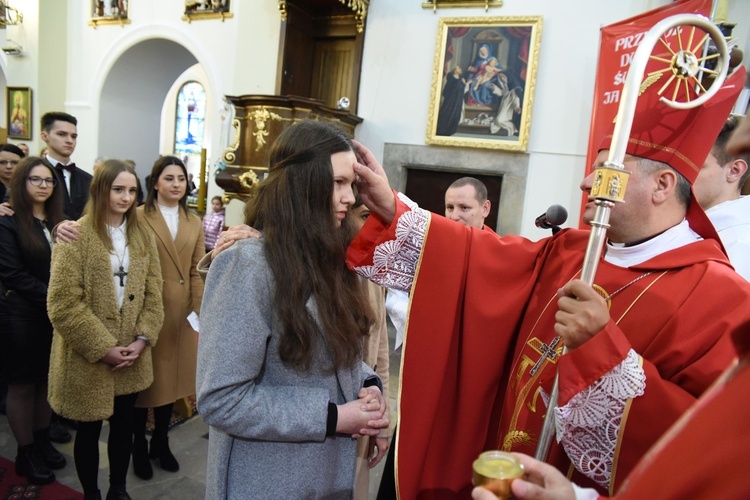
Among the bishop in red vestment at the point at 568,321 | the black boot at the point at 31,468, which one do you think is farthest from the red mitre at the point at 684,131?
the black boot at the point at 31,468

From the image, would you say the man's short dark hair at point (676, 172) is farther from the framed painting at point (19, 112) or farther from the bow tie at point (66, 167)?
the framed painting at point (19, 112)

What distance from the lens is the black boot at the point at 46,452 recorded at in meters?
2.67

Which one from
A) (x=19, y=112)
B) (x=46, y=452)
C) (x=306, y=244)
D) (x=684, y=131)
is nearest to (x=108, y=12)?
(x=19, y=112)

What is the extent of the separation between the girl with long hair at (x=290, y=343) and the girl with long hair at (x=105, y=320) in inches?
45.8

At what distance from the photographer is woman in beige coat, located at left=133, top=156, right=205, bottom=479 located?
8.84 ft

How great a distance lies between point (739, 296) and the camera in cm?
113

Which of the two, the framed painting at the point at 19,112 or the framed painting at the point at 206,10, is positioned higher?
the framed painting at the point at 206,10

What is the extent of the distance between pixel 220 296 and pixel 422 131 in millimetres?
5819

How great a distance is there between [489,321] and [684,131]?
763mm

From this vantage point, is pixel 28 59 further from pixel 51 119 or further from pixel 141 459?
pixel 141 459

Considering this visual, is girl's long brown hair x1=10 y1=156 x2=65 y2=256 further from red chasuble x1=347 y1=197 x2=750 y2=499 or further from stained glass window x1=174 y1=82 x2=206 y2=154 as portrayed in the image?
stained glass window x1=174 y1=82 x2=206 y2=154

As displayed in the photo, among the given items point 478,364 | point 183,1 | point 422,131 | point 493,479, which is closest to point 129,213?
point 478,364

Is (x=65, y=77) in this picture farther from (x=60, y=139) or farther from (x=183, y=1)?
(x=60, y=139)

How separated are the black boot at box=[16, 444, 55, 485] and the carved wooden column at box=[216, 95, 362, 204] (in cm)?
382
